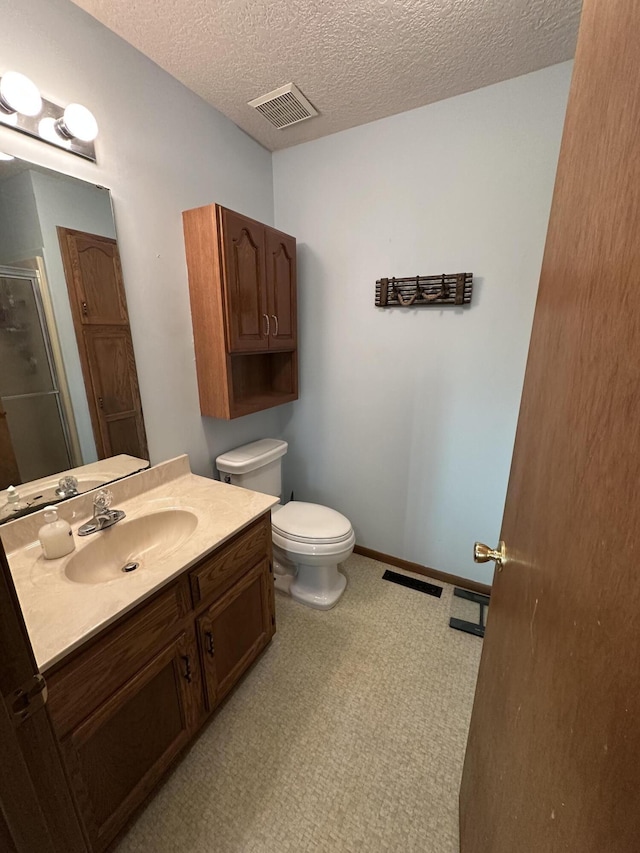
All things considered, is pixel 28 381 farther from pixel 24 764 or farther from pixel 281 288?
pixel 281 288

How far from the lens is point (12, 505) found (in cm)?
107

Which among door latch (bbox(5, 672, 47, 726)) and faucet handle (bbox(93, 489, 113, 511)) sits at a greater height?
door latch (bbox(5, 672, 47, 726))

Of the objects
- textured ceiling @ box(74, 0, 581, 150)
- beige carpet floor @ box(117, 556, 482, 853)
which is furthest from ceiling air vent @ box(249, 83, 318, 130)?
beige carpet floor @ box(117, 556, 482, 853)

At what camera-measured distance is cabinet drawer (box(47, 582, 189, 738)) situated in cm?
77

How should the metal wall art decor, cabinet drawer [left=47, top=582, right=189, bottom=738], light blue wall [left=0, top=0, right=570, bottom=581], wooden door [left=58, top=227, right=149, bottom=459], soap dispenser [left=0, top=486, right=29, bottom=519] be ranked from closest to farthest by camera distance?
cabinet drawer [left=47, top=582, right=189, bottom=738] → soap dispenser [left=0, top=486, right=29, bottom=519] → wooden door [left=58, top=227, right=149, bottom=459] → light blue wall [left=0, top=0, right=570, bottom=581] → the metal wall art decor

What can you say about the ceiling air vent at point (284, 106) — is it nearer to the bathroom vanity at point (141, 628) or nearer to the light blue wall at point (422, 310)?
the light blue wall at point (422, 310)

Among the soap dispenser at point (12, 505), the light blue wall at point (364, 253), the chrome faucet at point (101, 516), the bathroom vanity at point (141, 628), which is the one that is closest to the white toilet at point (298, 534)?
the light blue wall at point (364, 253)

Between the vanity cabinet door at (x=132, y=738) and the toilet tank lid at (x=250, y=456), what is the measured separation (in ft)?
2.73

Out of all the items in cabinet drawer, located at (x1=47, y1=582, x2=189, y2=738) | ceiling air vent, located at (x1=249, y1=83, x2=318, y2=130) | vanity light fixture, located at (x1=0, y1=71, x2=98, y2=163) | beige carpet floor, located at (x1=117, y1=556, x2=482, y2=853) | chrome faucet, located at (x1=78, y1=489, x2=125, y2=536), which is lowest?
beige carpet floor, located at (x1=117, y1=556, x2=482, y2=853)

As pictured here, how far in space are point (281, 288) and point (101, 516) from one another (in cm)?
138

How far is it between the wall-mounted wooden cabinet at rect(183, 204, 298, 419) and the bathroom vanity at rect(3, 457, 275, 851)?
0.55 metres

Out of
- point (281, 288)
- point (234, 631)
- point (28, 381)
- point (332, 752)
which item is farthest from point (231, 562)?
point (281, 288)

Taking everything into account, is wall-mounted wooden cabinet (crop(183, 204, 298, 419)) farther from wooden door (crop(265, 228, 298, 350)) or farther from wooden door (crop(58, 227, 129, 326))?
wooden door (crop(58, 227, 129, 326))

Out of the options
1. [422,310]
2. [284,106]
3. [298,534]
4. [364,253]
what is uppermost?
[284,106]
